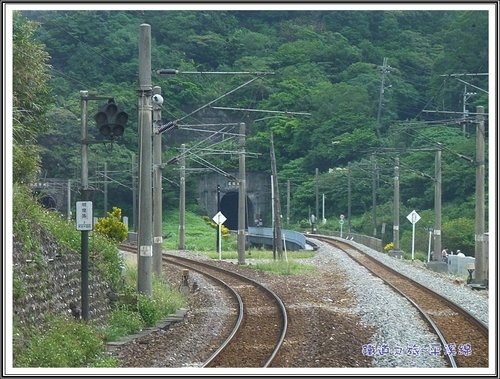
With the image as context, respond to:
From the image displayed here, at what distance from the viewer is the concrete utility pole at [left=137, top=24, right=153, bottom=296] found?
19141 millimetres

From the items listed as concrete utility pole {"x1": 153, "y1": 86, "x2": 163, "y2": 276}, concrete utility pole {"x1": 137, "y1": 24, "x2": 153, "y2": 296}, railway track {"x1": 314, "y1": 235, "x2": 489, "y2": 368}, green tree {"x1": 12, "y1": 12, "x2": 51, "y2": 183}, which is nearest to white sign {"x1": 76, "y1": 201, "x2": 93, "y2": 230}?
concrete utility pole {"x1": 137, "y1": 24, "x2": 153, "y2": 296}

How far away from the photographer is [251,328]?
1806 centimetres

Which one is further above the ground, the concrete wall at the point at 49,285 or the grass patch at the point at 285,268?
the concrete wall at the point at 49,285

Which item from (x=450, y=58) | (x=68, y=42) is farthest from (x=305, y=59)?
(x=68, y=42)

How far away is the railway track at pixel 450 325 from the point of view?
563 inches

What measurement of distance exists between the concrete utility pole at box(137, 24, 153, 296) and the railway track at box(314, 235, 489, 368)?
5.26 metres

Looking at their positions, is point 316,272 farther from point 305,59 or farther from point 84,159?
point 305,59

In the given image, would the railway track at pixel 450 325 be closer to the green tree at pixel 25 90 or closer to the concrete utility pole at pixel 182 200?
the green tree at pixel 25 90

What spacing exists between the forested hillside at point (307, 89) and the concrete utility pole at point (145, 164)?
27.0 meters

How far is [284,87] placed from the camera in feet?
211

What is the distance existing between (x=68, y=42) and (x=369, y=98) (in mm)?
21972

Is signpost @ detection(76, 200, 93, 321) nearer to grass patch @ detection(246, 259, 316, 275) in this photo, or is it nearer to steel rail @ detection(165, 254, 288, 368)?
steel rail @ detection(165, 254, 288, 368)

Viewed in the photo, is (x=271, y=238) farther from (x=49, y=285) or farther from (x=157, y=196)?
(x=49, y=285)

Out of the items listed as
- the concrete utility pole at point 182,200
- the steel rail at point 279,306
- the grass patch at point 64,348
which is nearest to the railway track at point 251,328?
the steel rail at point 279,306
